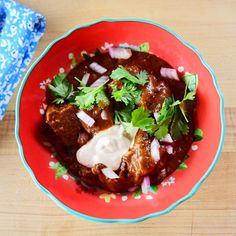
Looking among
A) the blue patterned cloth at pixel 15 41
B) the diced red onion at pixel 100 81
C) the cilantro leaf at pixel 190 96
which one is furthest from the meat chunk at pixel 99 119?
the blue patterned cloth at pixel 15 41

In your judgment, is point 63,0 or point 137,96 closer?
point 137,96

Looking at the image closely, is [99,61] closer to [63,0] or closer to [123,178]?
[63,0]

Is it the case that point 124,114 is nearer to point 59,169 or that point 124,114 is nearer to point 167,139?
point 167,139

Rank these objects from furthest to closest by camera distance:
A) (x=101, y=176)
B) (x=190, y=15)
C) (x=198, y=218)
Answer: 1. (x=190, y=15)
2. (x=198, y=218)
3. (x=101, y=176)

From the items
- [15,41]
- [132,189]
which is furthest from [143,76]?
[15,41]

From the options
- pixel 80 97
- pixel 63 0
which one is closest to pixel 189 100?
pixel 80 97

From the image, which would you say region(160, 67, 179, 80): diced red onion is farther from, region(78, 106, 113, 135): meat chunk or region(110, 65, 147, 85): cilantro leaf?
region(78, 106, 113, 135): meat chunk
